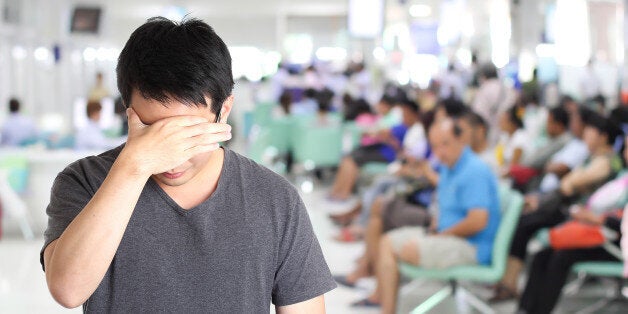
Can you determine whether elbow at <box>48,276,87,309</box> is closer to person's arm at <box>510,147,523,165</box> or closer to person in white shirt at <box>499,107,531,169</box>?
person in white shirt at <box>499,107,531,169</box>

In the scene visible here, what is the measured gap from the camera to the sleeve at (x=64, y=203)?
1.46 m

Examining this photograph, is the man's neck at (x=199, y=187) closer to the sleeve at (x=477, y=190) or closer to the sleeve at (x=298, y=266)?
the sleeve at (x=298, y=266)

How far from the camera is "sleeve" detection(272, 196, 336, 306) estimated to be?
156 centimetres

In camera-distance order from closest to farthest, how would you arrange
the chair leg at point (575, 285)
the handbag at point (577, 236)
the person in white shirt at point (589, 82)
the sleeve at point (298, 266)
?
1. the sleeve at point (298, 266)
2. the handbag at point (577, 236)
3. the chair leg at point (575, 285)
4. the person in white shirt at point (589, 82)

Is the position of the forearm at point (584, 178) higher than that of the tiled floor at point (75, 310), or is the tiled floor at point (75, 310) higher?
the forearm at point (584, 178)

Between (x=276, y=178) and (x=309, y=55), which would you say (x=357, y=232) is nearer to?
(x=276, y=178)

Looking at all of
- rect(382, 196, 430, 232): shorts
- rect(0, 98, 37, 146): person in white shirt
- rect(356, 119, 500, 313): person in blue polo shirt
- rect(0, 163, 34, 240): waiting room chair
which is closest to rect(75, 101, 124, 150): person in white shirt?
rect(0, 163, 34, 240): waiting room chair

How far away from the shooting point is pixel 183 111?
4.59ft

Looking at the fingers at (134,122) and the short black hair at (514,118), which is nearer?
the fingers at (134,122)

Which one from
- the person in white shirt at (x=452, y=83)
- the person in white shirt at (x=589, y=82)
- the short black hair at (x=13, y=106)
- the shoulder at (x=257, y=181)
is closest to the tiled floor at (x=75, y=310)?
the short black hair at (x=13, y=106)

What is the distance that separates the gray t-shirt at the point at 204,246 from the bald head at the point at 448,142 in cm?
346

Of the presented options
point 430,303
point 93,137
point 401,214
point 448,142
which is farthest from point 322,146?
point 448,142

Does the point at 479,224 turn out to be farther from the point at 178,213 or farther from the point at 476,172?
the point at 178,213

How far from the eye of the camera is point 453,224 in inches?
195
